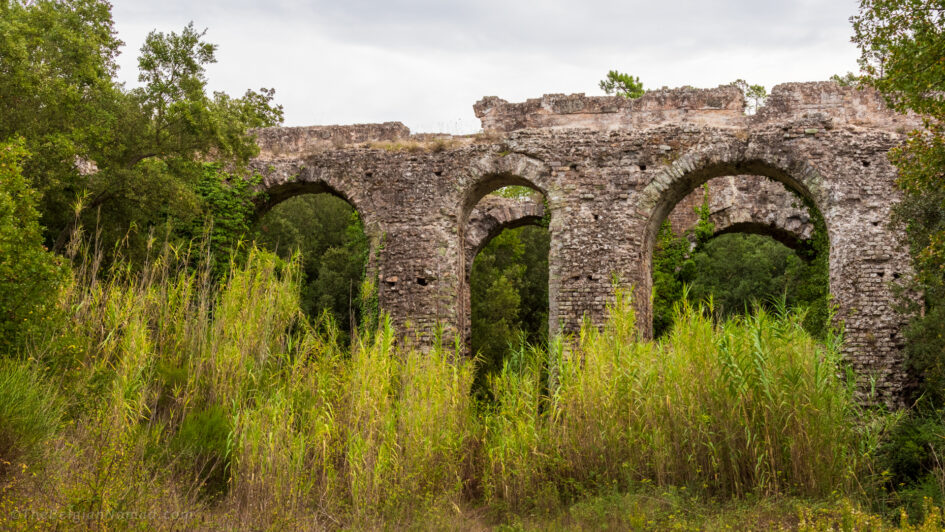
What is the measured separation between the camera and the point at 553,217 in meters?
12.5

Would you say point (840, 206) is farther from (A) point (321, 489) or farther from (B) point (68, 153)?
(B) point (68, 153)

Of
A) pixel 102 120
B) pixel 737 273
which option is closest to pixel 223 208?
pixel 102 120

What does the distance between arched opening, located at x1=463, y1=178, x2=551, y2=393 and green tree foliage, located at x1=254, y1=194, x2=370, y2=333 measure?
3.30 m

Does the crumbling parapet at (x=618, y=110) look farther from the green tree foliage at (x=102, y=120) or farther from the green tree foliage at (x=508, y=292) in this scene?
the green tree foliage at (x=508, y=292)

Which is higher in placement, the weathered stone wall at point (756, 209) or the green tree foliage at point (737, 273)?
the weathered stone wall at point (756, 209)

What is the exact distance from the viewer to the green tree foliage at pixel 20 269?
21.5 feet

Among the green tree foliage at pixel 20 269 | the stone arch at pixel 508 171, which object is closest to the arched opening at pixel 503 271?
the stone arch at pixel 508 171

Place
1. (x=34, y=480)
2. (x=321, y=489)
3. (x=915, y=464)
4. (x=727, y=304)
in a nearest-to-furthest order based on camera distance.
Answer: (x=34, y=480), (x=321, y=489), (x=915, y=464), (x=727, y=304)

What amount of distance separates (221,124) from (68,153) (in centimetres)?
227

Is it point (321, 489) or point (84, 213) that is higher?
point (84, 213)

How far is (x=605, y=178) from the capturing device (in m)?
12.4

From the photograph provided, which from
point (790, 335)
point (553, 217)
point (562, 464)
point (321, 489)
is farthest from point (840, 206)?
point (321, 489)

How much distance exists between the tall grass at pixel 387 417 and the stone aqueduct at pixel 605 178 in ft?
14.1

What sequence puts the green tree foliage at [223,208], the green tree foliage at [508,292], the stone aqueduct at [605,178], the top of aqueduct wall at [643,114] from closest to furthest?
the stone aqueduct at [605,178] < the top of aqueduct wall at [643,114] < the green tree foliage at [223,208] < the green tree foliage at [508,292]
